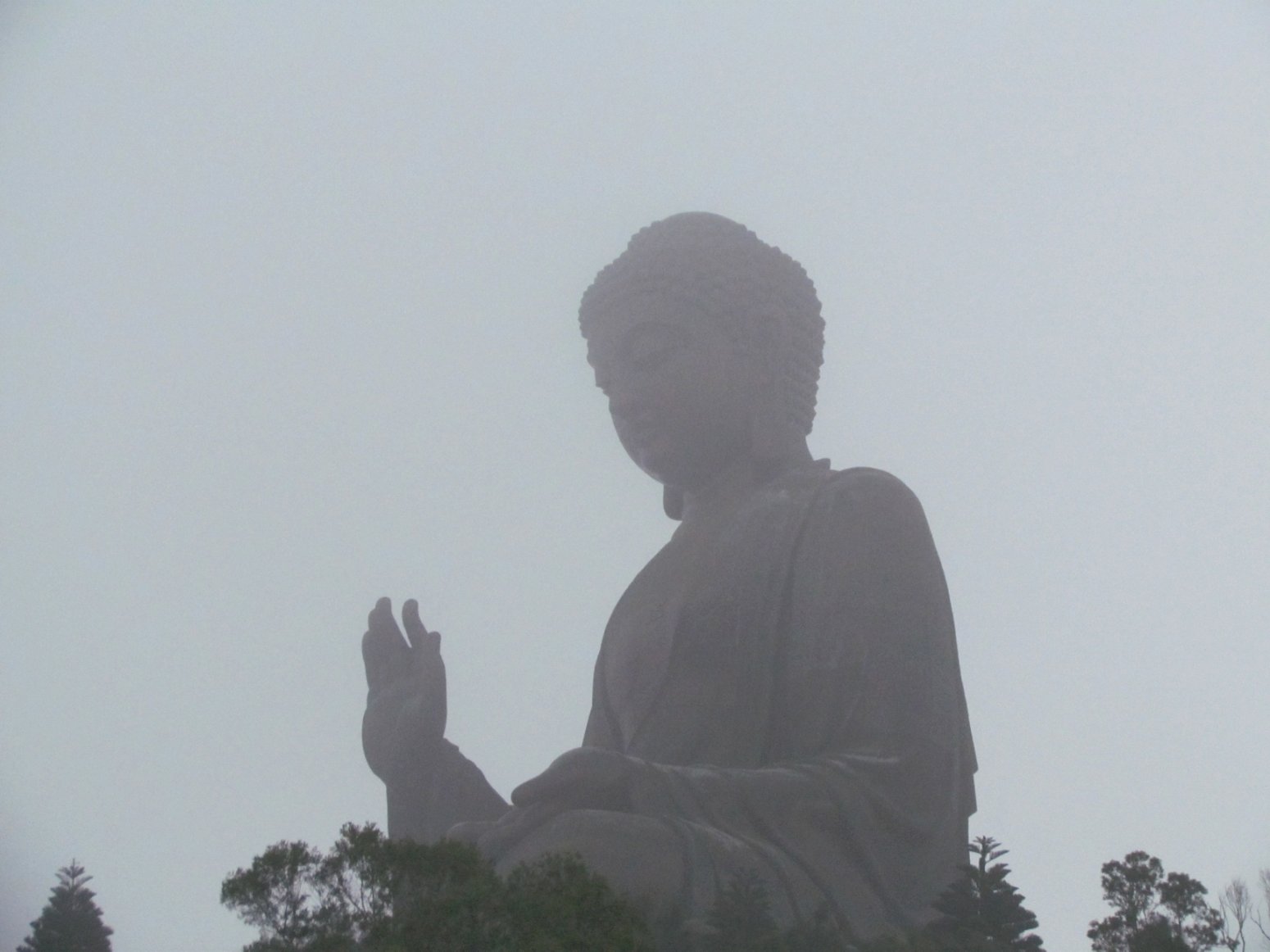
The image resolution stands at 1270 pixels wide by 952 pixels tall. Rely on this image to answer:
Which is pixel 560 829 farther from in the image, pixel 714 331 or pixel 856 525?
pixel 714 331

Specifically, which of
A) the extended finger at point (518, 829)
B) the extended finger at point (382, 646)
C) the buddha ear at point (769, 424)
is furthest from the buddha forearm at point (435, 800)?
the buddha ear at point (769, 424)

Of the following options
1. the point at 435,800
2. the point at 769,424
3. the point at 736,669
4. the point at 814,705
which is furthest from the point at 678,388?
the point at 435,800

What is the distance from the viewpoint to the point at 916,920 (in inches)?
352

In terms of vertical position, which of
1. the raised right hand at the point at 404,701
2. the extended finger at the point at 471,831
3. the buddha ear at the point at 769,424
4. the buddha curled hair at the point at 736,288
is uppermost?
the buddha curled hair at the point at 736,288

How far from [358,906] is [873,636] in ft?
11.3

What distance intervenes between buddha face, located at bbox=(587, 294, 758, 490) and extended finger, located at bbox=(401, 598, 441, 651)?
1.59 m

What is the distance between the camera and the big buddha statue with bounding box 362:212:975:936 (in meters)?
8.32

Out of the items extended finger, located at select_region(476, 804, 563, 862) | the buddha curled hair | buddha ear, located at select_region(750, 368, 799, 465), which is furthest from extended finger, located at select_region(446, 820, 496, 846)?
the buddha curled hair

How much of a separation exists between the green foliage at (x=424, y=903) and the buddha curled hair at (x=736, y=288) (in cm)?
442

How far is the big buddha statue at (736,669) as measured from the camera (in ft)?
27.3

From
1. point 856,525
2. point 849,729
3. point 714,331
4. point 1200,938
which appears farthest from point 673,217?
point 1200,938

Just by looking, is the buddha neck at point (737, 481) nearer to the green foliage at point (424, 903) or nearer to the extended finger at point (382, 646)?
the extended finger at point (382, 646)

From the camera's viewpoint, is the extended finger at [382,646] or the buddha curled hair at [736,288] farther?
the buddha curled hair at [736,288]

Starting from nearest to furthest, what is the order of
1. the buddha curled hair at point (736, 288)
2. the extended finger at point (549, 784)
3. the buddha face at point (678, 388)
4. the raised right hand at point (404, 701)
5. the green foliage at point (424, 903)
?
the green foliage at point (424, 903) < the extended finger at point (549, 784) < the raised right hand at point (404, 701) < the buddha face at point (678, 388) < the buddha curled hair at point (736, 288)
